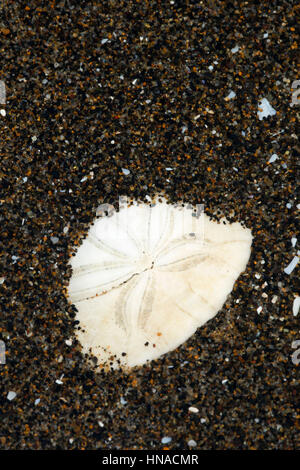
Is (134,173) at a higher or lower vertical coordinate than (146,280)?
higher

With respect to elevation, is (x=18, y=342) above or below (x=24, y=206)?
below
